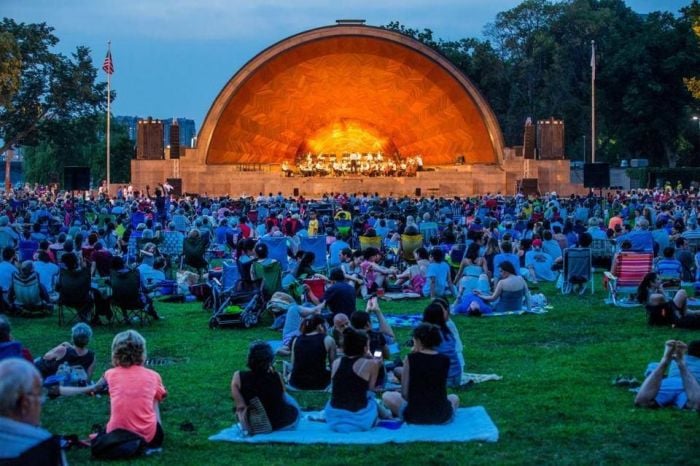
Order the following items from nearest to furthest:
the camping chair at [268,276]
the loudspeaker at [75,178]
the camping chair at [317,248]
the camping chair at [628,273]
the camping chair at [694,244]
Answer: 1. the camping chair at [268,276]
2. the camping chair at [628,273]
3. the camping chair at [694,244]
4. the camping chair at [317,248]
5. the loudspeaker at [75,178]

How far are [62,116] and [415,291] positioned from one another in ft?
116

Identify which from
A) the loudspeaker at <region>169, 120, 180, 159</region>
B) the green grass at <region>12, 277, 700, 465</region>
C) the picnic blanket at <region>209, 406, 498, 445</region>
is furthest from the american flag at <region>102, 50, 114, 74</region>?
the picnic blanket at <region>209, 406, 498, 445</region>

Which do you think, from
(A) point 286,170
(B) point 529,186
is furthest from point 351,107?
(B) point 529,186

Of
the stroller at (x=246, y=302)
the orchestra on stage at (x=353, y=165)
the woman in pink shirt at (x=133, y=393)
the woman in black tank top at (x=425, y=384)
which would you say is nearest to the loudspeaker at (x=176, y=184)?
the orchestra on stage at (x=353, y=165)

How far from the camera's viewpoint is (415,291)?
15.9 meters

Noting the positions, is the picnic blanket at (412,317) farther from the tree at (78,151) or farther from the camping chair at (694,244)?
the tree at (78,151)

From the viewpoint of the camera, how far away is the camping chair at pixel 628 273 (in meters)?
14.3

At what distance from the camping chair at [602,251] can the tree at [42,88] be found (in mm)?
32715

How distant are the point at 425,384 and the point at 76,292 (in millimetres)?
6670

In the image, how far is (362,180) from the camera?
4384cm

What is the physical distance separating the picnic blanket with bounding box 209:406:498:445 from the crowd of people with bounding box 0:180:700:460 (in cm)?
10

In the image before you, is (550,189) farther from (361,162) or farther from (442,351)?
(442,351)

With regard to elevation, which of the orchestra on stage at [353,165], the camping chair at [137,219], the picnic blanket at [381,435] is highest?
the orchestra on stage at [353,165]

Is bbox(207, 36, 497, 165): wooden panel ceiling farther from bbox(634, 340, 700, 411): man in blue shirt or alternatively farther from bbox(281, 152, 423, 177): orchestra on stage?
bbox(634, 340, 700, 411): man in blue shirt
